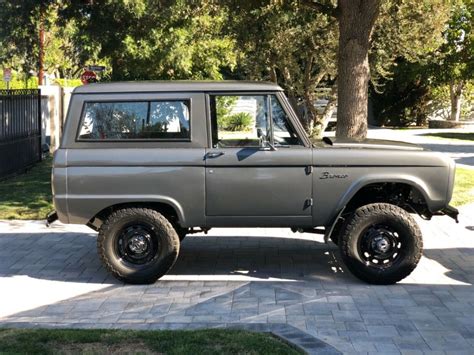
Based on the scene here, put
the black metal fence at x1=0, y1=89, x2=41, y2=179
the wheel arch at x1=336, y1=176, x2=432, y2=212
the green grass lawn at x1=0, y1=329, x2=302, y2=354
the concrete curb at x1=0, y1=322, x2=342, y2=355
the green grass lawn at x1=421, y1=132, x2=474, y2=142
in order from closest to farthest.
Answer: the green grass lawn at x1=0, y1=329, x2=302, y2=354, the concrete curb at x1=0, y1=322, x2=342, y2=355, the wheel arch at x1=336, y1=176, x2=432, y2=212, the black metal fence at x1=0, y1=89, x2=41, y2=179, the green grass lawn at x1=421, y1=132, x2=474, y2=142

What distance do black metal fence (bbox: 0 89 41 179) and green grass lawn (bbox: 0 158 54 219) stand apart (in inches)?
14.0

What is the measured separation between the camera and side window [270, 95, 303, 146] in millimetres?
6602

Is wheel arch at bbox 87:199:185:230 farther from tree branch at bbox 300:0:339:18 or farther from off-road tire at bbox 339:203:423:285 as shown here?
tree branch at bbox 300:0:339:18

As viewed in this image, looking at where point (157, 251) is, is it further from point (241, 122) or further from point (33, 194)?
point (33, 194)

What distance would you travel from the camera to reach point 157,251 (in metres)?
6.70

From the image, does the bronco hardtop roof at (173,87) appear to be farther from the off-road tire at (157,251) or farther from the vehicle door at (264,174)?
the off-road tire at (157,251)

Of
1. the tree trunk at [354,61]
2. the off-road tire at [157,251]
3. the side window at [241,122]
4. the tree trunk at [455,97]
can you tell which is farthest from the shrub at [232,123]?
the tree trunk at [455,97]

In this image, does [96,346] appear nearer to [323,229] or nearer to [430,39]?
[323,229]

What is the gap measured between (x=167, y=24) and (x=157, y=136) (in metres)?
10.0

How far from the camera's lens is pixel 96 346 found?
479 cm

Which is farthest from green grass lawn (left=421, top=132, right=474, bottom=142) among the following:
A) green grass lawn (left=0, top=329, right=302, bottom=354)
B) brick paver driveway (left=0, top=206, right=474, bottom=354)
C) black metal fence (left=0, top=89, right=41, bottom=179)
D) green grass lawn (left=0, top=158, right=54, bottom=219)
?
green grass lawn (left=0, top=329, right=302, bottom=354)

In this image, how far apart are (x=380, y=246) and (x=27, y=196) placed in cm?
737

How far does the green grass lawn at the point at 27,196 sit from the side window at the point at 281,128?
16.6 ft

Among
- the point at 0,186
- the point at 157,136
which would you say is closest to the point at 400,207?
the point at 157,136
